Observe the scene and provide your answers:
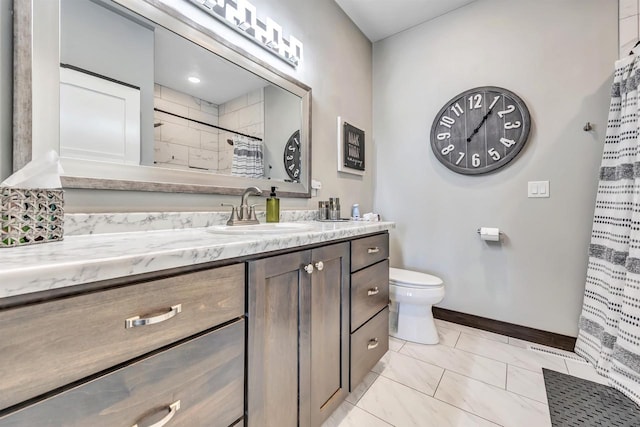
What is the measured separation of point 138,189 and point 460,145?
7.24ft

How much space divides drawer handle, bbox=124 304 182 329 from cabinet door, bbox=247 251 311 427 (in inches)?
8.2

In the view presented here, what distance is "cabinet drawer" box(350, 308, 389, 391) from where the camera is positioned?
127 cm

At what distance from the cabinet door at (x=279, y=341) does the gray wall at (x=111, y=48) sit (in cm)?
72

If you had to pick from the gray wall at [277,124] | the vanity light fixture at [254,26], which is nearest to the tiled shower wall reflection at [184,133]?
the gray wall at [277,124]

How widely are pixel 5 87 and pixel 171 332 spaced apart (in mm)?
905

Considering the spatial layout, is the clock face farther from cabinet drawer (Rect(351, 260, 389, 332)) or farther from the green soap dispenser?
the green soap dispenser

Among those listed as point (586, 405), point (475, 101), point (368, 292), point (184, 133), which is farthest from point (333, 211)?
point (586, 405)

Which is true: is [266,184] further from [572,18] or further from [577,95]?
[572,18]

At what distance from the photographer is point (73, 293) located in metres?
0.47

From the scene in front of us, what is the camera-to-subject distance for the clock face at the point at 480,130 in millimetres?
1933

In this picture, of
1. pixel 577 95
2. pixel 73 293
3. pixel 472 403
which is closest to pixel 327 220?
pixel 472 403

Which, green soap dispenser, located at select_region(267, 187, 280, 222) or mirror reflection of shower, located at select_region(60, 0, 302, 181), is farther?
green soap dispenser, located at select_region(267, 187, 280, 222)

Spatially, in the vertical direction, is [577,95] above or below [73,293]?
above

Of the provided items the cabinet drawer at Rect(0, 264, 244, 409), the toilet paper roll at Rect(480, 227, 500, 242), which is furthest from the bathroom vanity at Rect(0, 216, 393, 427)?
the toilet paper roll at Rect(480, 227, 500, 242)
